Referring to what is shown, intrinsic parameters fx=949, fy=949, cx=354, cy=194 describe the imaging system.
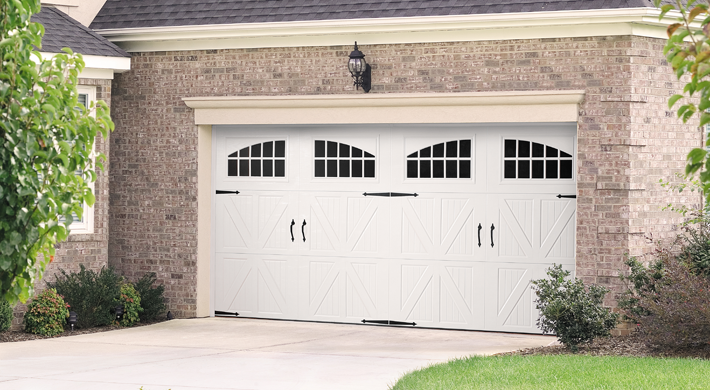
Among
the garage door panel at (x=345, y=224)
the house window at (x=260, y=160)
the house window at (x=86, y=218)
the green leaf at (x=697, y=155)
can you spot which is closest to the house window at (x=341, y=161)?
the garage door panel at (x=345, y=224)

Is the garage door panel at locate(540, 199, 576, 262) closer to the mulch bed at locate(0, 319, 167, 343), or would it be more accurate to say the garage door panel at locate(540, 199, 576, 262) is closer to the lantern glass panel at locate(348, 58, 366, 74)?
the lantern glass panel at locate(348, 58, 366, 74)

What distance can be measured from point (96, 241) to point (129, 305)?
102cm

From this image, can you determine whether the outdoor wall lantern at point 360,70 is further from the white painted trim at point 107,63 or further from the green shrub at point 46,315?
the green shrub at point 46,315

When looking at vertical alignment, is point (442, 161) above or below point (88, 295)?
above

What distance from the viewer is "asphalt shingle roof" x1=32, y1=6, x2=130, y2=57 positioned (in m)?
12.4

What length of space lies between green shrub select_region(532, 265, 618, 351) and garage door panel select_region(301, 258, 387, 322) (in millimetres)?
3018

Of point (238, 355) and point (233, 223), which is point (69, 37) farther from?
point (238, 355)

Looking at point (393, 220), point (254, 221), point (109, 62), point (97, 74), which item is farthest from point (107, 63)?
point (393, 220)

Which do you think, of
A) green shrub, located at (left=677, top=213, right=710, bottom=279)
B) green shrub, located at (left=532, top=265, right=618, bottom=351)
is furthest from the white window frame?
green shrub, located at (left=677, top=213, right=710, bottom=279)

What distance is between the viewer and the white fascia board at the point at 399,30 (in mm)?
11055

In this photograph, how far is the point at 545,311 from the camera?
32.5 feet

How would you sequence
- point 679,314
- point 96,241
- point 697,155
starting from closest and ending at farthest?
point 697,155, point 679,314, point 96,241

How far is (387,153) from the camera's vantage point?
1249 cm

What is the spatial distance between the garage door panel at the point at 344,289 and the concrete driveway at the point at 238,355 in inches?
9.4
